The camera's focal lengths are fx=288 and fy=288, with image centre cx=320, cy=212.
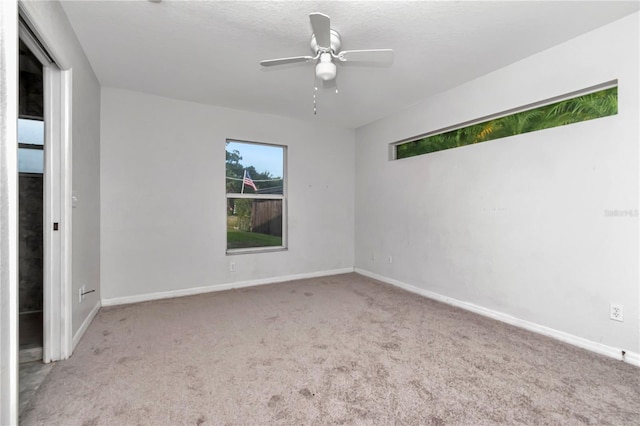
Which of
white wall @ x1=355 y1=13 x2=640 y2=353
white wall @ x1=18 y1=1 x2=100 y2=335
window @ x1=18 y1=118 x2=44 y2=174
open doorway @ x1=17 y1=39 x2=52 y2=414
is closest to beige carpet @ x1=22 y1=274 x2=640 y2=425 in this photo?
white wall @ x1=355 y1=13 x2=640 y2=353

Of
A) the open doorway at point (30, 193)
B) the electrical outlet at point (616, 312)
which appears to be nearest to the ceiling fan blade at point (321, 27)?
the open doorway at point (30, 193)

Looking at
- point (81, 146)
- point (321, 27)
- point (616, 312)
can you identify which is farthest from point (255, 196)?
point (616, 312)

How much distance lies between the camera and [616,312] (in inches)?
85.8

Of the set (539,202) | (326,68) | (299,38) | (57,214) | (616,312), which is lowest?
(616,312)

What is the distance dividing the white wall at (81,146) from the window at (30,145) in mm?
373

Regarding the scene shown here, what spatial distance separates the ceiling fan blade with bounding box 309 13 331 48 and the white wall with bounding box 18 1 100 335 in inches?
61.7

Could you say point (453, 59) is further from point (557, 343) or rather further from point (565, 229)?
point (557, 343)

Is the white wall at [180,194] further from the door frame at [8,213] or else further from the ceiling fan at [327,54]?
the door frame at [8,213]

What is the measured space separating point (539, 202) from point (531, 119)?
794 millimetres

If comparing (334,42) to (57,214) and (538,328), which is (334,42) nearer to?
(57,214)

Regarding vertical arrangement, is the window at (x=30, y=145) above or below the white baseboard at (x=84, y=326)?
above

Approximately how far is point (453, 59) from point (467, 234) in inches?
71.6

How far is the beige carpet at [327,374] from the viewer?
158 cm

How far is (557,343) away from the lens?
2389mm
